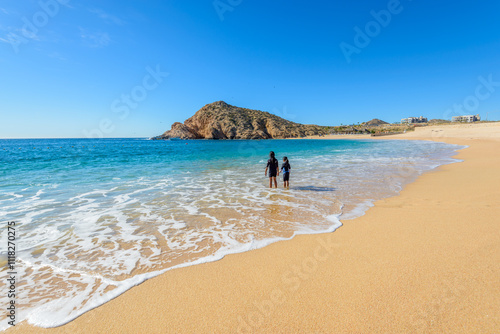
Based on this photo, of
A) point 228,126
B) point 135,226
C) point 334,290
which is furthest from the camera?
point 228,126

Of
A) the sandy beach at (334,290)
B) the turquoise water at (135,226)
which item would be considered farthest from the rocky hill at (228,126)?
the sandy beach at (334,290)

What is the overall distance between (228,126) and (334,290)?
389 feet

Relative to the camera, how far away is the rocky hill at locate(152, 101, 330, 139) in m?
120

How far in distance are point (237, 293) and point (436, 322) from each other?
2.35 meters

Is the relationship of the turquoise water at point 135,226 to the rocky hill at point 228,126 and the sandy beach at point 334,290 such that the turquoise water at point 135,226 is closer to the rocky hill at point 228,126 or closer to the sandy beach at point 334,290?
the sandy beach at point 334,290

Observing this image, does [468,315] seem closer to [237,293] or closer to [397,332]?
[397,332]

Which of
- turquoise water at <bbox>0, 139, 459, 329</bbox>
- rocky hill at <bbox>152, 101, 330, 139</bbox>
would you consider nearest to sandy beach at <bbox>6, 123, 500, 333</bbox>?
turquoise water at <bbox>0, 139, 459, 329</bbox>

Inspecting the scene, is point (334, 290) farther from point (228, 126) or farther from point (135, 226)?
point (228, 126)

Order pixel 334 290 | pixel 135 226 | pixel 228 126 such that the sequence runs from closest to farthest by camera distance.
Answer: pixel 334 290, pixel 135 226, pixel 228 126

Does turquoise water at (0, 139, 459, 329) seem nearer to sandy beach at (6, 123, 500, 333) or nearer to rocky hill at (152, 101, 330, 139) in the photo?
sandy beach at (6, 123, 500, 333)

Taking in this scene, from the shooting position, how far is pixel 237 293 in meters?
3.15

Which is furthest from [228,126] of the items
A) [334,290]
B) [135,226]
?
[334,290]

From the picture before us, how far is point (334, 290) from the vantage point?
308 centimetres

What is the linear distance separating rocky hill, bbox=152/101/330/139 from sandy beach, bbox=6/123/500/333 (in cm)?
11678
